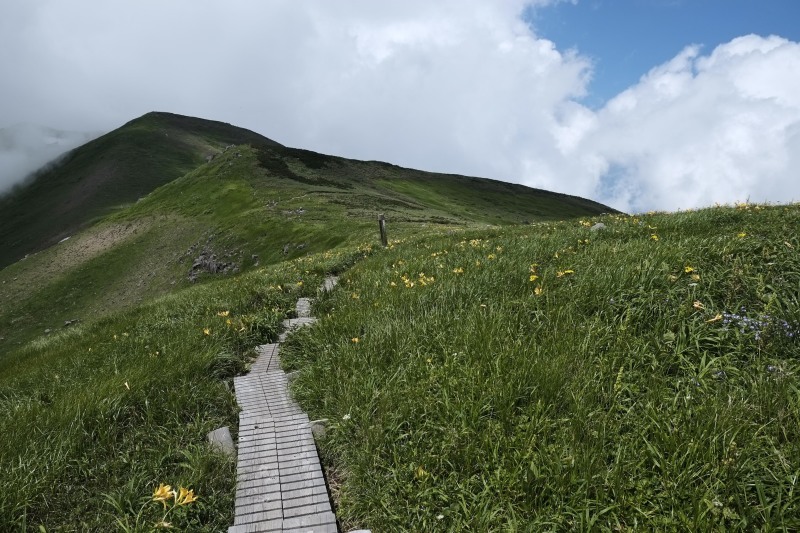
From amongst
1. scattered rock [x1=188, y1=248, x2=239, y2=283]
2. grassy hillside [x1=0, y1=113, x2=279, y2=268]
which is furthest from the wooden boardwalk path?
grassy hillside [x1=0, y1=113, x2=279, y2=268]

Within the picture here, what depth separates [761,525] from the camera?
3295mm

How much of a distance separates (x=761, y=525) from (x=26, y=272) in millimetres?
85574

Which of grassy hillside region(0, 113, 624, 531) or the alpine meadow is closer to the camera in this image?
the alpine meadow

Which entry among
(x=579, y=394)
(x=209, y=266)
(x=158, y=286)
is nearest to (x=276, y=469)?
(x=579, y=394)

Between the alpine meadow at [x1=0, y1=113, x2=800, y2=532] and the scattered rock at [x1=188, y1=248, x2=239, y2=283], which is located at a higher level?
the alpine meadow at [x1=0, y1=113, x2=800, y2=532]

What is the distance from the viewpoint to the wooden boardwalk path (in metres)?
4.39

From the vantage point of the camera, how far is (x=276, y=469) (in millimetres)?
5059

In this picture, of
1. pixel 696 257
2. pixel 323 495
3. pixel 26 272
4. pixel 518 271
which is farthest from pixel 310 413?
pixel 26 272

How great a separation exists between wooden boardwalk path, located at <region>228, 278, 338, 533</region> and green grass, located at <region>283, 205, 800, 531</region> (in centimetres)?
26

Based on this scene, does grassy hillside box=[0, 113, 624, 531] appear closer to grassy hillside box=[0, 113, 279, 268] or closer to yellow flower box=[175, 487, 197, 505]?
yellow flower box=[175, 487, 197, 505]

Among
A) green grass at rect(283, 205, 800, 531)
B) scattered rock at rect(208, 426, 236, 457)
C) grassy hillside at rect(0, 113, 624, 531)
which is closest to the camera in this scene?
green grass at rect(283, 205, 800, 531)

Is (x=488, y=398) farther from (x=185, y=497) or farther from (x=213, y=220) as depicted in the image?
(x=213, y=220)

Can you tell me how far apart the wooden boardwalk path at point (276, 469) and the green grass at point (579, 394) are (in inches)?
10.1

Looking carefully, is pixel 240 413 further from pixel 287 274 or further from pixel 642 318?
pixel 287 274
